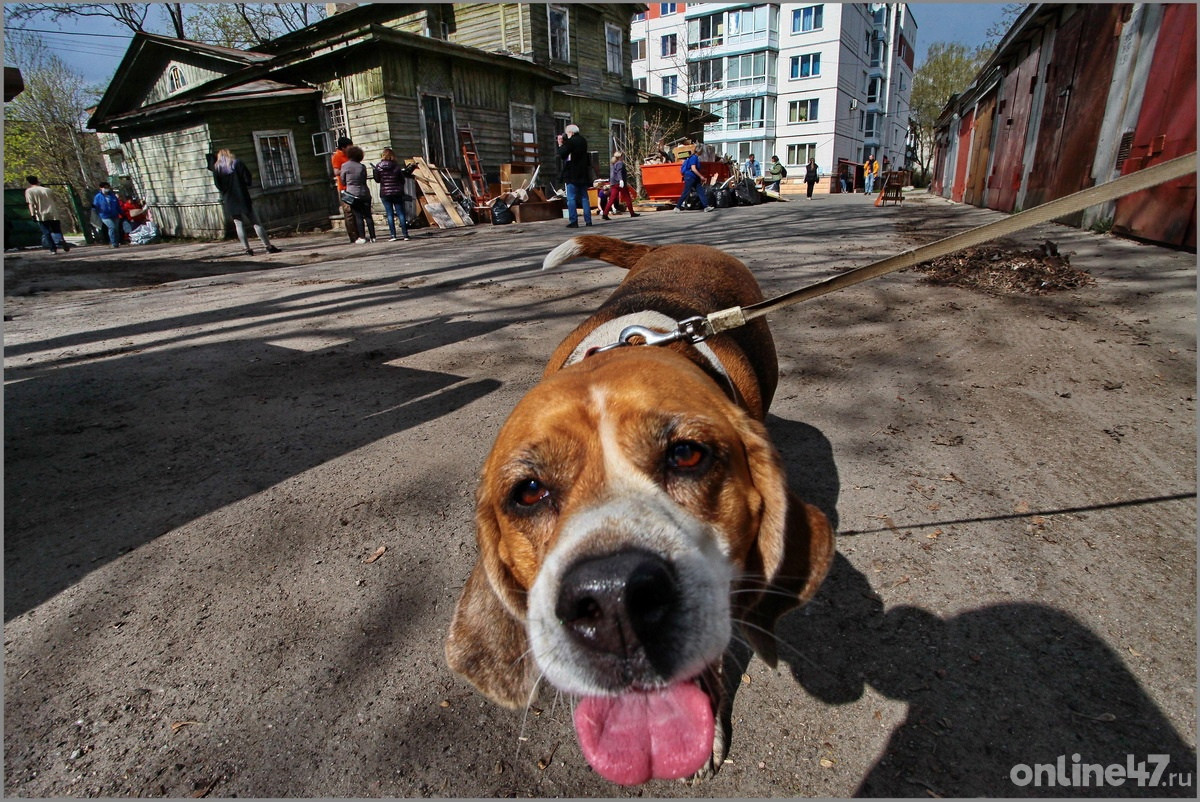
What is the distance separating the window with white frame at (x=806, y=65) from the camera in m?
54.0

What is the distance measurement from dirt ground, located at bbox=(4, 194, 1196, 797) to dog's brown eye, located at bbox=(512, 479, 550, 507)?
751 mm

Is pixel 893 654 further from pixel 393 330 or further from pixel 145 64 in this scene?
pixel 145 64

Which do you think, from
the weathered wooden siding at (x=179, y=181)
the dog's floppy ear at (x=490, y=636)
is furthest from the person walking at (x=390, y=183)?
the dog's floppy ear at (x=490, y=636)

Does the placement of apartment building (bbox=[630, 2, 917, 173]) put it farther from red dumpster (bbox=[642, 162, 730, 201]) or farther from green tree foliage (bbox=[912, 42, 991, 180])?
red dumpster (bbox=[642, 162, 730, 201])

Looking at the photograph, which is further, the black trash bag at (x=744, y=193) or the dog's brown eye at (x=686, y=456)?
the black trash bag at (x=744, y=193)

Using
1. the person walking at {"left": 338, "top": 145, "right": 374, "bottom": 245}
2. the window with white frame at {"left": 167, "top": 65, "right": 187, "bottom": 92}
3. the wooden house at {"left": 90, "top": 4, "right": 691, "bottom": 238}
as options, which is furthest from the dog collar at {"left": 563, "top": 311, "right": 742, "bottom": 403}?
the window with white frame at {"left": 167, "top": 65, "right": 187, "bottom": 92}

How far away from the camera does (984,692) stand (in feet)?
5.95

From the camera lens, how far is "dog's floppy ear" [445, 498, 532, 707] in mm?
1746

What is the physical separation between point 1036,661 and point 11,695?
359 centimetres

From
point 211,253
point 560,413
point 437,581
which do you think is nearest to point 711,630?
point 560,413

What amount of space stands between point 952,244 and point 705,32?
67681 mm

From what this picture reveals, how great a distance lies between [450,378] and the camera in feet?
15.9

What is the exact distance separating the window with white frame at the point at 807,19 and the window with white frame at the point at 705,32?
699cm

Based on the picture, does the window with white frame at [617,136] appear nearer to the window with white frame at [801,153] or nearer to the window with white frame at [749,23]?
the window with white frame at [801,153]
